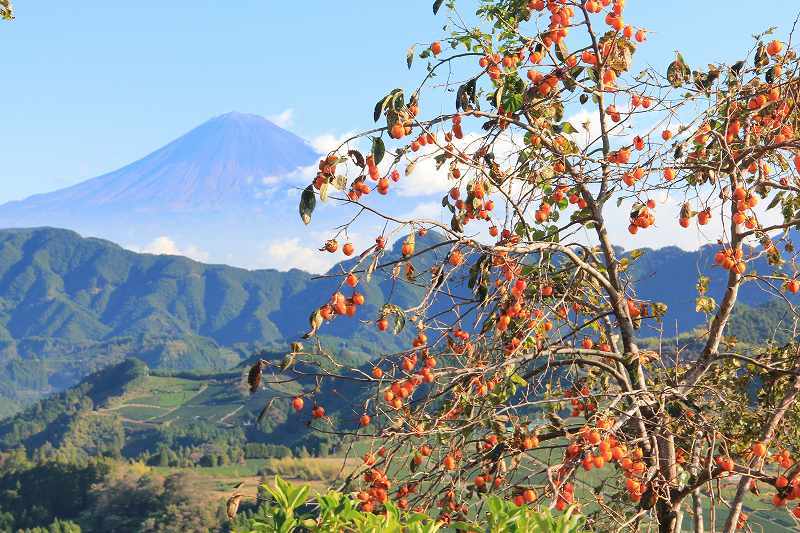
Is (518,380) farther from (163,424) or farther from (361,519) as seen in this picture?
(163,424)

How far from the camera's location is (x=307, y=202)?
4.99 metres

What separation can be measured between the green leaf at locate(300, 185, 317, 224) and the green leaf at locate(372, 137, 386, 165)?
439mm

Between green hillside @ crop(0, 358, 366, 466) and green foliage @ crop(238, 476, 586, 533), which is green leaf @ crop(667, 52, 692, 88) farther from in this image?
green hillside @ crop(0, 358, 366, 466)

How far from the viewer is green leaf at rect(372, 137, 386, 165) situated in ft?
16.6

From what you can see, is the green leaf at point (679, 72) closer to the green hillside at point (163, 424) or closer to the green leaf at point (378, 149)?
the green leaf at point (378, 149)

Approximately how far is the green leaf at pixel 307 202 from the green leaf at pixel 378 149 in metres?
0.44

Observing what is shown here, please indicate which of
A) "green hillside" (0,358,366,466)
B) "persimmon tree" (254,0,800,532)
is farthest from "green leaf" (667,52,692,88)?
"green hillside" (0,358,366,466)

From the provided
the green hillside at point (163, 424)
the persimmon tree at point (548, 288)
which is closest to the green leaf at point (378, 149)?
the persimmon tree at point (548, 288)

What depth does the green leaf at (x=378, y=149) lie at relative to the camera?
5062 mm

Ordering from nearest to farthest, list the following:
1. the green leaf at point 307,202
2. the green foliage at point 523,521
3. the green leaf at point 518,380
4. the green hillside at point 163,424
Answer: the green foliage at point 523,521, the green leaf at point 307,202, the green leaf at point 518,380, the green hillside at point 163,424

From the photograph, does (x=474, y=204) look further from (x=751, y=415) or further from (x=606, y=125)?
(x=751, y=415)

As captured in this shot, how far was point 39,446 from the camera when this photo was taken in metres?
160

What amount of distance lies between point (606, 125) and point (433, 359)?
223cm

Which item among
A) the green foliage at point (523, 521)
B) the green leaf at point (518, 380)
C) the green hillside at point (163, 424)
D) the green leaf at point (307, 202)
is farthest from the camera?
the green hillside at point (163, 424)
